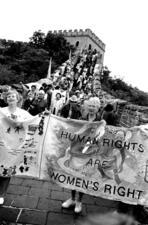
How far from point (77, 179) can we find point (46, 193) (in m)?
0.85

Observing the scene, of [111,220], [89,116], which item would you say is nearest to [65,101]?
[89,116]

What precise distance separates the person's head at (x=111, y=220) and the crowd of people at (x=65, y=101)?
0.26 m

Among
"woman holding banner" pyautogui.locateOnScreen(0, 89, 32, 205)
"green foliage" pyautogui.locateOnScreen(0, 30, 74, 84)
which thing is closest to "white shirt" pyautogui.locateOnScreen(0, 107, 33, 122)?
"woman holding banner" pyautogui.locateOnScreen(0, 89, 32, 205)

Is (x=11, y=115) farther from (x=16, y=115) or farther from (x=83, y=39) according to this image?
(x=83, y=39)

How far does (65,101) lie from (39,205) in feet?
21.3

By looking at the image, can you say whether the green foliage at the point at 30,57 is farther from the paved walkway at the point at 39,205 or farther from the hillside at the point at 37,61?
the paved walkway at the point at 39,205

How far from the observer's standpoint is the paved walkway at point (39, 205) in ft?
10.5

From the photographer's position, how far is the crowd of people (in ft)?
11.6

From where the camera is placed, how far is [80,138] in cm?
351

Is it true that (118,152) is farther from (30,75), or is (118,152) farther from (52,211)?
(30,75)

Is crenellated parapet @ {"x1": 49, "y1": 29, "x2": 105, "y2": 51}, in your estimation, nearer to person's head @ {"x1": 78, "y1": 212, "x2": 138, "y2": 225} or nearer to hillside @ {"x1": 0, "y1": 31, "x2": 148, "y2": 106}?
hillside @ {"x1": 0, "y1": 31, "x2": 148, "y2": 106}

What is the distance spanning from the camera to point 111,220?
2775mm

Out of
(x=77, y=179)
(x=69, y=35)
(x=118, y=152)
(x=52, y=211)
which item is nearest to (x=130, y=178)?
(x=118, y=152)

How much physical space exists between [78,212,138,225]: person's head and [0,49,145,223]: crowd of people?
0.26 metres
